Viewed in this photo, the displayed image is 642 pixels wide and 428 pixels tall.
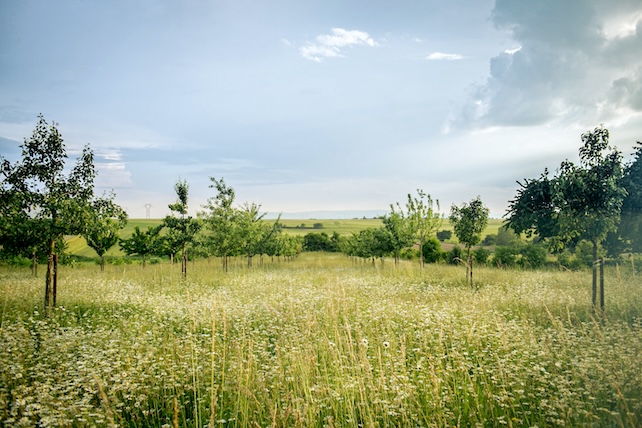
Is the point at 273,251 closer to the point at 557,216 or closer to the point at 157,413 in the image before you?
the point at 557,216

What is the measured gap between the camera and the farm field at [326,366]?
423 cm

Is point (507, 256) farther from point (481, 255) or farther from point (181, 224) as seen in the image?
point (181, 224)

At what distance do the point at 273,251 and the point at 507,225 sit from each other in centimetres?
2697

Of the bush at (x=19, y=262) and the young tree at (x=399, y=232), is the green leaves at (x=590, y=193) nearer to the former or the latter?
the young tree at (x=399, y=232)

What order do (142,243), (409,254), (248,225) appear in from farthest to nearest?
(409,254) → (142,243) → (248,225)

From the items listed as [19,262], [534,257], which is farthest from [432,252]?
[19,262]

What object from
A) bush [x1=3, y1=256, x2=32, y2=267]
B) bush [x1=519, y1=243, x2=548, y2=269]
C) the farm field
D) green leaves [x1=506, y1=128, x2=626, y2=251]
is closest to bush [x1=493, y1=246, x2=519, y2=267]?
bush [x1=519, y1=243, x2=548, y2=269]

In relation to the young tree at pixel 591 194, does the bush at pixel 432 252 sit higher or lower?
lower

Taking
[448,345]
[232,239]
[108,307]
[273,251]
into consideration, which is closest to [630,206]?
[448,345]

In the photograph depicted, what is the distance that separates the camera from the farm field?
4.23 metres

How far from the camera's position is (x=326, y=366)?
5988 millimetres

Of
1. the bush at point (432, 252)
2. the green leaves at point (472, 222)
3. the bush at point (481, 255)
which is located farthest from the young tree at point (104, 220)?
the bush at point (432, 252)

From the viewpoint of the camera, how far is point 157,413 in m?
4.60

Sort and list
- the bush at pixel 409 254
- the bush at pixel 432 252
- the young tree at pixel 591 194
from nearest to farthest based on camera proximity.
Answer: the young tree at pixel 591 194
the bush at pixel 432 252
the bush at pixel 409 254
